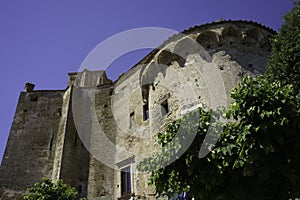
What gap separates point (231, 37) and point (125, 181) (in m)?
7.86

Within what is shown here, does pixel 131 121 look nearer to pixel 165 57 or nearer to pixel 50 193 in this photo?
pixel 165 57

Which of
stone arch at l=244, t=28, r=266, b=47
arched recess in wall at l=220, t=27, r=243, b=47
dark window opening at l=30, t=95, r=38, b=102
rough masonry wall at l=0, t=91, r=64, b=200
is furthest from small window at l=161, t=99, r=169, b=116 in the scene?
dark window opening at l=30, t=95, r=38, b=102

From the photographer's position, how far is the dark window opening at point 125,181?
599 inches

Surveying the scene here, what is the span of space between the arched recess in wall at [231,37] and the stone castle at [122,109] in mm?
41

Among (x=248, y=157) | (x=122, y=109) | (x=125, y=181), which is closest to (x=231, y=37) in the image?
(x=122, y=109)

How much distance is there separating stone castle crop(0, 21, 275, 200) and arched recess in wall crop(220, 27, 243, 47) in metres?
0.04

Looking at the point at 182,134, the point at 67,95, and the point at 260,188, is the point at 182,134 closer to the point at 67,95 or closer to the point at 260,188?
the point at 260,188

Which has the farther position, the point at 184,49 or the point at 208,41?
the point at 184,49

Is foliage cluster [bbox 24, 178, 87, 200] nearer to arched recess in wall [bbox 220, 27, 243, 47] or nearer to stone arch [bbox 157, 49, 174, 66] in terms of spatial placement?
stone arch [bbox 157, 49, 174, 66]

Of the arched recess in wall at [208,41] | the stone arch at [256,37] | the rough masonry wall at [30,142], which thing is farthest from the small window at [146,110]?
the rough masonry wall at [30,142]

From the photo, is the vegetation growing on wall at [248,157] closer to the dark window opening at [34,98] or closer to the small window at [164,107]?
the small window at [164,107]

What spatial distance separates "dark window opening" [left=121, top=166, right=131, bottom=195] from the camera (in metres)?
15.2

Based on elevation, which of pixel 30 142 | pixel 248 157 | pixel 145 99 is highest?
pixel 145 99

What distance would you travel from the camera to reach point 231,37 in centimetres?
1479
